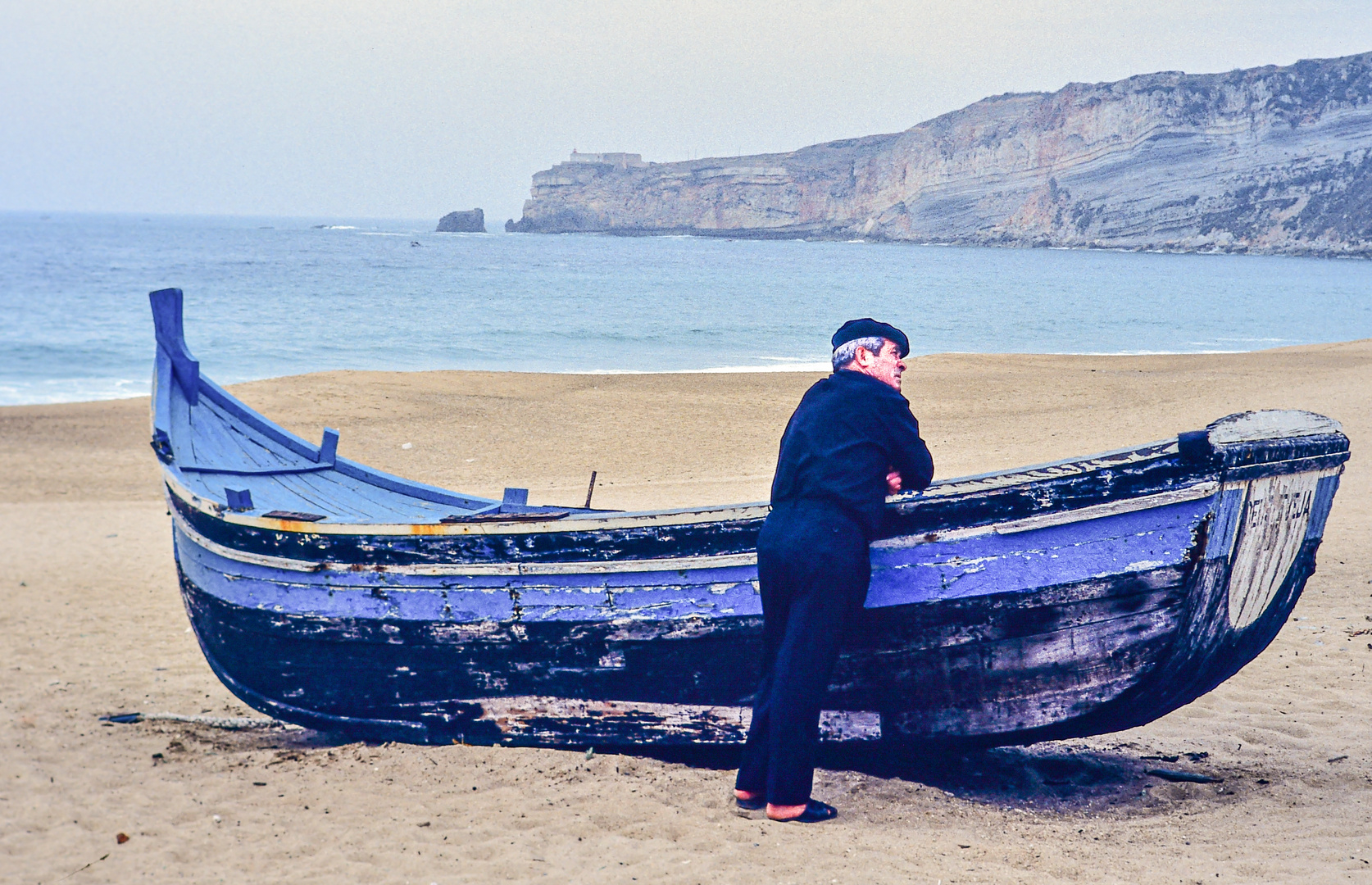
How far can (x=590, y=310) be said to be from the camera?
4175 centimetres

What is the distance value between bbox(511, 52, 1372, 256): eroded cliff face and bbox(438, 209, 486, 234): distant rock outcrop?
49496mm

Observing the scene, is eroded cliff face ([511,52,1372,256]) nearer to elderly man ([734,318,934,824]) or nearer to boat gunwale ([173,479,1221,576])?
boat gunwale ([173,479,1221,576])

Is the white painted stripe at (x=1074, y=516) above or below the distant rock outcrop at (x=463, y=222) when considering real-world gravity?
below

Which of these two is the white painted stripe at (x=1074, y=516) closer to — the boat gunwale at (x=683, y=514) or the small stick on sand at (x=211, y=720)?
the boat gunwale at (x=683, y=514)

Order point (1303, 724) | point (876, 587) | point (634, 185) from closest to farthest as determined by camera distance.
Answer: point (876, 587) < point (1303, 724) < point (634, 185)

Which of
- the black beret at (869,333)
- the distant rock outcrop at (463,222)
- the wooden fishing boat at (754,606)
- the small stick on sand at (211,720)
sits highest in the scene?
the distant rock outcrop at (463,222)

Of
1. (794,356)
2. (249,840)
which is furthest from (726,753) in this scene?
(794,356)

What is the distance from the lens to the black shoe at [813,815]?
3.98 m

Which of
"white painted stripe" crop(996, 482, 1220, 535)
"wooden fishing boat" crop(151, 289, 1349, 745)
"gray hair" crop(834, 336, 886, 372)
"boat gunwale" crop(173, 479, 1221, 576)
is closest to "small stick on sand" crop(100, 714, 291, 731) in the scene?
"wooden fishing boat" crop(151, 289, 1349, 745)

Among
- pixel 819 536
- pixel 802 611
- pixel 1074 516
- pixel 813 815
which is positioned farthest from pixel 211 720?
pixel 1074 516

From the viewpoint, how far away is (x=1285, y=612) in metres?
4.09

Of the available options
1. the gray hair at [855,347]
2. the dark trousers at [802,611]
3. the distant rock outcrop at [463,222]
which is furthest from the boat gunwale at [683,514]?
the distant rock outcrop at [463,222]

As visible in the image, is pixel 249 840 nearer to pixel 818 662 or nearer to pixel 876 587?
pixel 818 662

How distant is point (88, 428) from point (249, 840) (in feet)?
45.7
